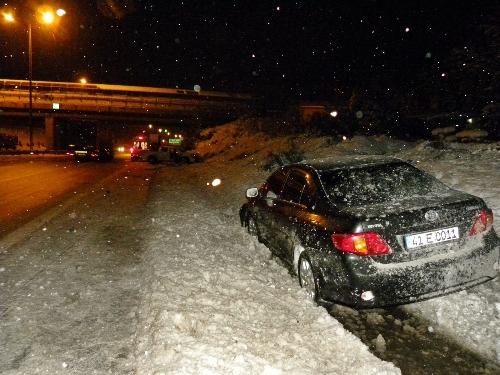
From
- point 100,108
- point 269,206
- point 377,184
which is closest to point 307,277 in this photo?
point 377,184

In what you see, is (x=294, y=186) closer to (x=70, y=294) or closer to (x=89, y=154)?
(x=70, y=294)

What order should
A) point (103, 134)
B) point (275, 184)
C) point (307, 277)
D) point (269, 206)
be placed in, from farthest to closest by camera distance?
point (103, 134)
point (275, 184)
point (269, 206)
point (307, 277)

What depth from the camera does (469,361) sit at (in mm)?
3570

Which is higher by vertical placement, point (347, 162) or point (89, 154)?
point (347, 162)

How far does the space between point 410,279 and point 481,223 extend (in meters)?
0.99

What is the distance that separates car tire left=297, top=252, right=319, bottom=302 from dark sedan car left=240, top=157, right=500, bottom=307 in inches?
0.4

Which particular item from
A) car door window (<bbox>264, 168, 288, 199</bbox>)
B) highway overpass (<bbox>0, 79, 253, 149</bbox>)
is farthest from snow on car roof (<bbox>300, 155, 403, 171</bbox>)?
highway overpass (<bbox>0, 79, 253, 149</bbox>)

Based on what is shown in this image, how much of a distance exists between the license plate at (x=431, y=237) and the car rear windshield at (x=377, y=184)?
0.60 m

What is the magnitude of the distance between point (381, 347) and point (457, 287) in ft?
3.16

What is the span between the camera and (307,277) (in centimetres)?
483

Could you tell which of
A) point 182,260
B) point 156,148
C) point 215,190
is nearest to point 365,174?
point 182,260

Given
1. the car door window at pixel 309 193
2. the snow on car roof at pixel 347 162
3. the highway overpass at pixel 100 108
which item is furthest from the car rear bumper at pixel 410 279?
the highway overpass at pixel 100 108

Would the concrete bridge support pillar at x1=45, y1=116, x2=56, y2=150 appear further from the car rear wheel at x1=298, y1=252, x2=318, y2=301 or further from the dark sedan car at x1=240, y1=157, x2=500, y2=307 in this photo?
the dark sedan car at x1=240, y1=157, x2=500, y2=307

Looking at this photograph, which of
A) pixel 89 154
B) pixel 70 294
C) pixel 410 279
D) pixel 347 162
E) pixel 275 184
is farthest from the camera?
pixel 89 154
